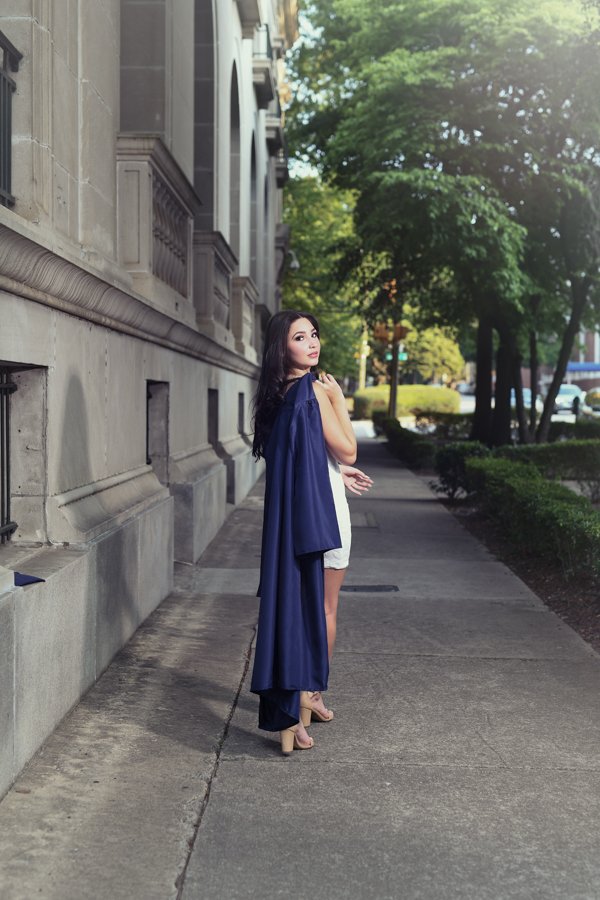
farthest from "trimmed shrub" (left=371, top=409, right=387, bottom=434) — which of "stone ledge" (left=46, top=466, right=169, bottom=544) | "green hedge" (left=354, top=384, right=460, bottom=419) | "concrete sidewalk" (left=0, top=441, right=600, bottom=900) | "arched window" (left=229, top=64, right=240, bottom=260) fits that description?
"concrete sidewalk" (left=0, top=441, right=600, bottom=900)

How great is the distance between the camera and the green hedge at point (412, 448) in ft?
83.7

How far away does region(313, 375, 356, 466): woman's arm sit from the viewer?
17.0 feet

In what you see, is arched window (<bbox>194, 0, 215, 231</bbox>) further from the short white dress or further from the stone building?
the short white dress

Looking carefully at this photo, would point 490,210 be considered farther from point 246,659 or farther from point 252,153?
point 246,659

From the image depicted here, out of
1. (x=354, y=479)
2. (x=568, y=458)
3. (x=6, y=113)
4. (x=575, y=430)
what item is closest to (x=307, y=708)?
(x=354, y=479)

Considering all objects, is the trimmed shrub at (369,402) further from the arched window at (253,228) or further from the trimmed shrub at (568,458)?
the trimmed shrub at (568,458)

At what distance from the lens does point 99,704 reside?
5.70 metres

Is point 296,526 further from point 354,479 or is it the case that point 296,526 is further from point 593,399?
point 593,399

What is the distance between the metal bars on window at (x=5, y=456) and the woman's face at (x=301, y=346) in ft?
4.71

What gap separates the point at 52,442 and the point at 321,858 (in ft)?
9.41

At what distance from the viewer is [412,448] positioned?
87.2ft

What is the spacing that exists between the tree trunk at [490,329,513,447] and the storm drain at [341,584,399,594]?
1989 cm

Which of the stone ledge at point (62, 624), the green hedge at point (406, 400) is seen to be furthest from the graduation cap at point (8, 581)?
the green hedge at point (406, 400)

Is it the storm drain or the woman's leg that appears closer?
the woman's leg
